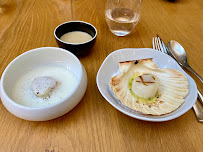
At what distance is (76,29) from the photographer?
0.78 metres

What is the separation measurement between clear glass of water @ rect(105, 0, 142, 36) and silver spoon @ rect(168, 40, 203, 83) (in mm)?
213

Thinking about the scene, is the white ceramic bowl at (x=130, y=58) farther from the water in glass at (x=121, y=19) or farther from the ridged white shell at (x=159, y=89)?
the water in glass at (x=121, y=19)

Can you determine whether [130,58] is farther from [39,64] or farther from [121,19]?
[39,64]

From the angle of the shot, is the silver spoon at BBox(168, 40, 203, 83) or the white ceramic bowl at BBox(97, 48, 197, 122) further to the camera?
the silver spoon at BBox(168, 40, 203, 83)

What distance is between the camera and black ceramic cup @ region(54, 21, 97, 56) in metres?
0.67

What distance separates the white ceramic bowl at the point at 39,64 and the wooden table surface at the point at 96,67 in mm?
66

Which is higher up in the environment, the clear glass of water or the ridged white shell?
the clear glass of water

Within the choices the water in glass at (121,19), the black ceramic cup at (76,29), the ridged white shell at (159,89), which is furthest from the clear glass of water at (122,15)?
the ridged white shell at (159,89)

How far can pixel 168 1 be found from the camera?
1.21 m

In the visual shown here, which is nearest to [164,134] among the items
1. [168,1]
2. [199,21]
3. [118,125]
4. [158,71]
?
[118,125]

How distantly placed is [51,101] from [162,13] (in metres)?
0.93

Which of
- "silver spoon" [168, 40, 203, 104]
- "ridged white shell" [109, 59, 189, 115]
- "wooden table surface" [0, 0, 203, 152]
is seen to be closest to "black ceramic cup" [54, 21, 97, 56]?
"wooden table surface" [0, 0, 203, 152]

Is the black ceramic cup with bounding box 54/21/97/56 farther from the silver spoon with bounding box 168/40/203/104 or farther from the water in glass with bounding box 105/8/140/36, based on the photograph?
the silver spoon with bounding box 168/40/203/104

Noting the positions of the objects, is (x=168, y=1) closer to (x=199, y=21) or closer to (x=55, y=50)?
(x=199, y=21)
